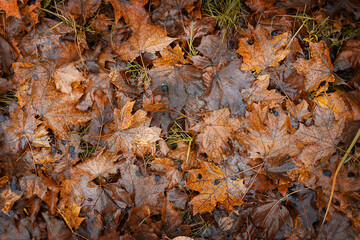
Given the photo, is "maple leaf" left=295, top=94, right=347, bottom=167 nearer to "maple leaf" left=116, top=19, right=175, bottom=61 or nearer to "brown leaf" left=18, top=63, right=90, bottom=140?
"maple leaf" left=116, top=19, right=175, bottom=61

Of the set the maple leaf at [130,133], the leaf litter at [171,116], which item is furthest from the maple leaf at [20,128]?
the maple leaf at [130,133]

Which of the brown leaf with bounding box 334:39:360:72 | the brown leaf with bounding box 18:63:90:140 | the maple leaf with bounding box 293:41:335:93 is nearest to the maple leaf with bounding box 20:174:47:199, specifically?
the brown leaf with bounding box 18:63:90:140

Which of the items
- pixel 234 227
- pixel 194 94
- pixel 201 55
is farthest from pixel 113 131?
pixel 234 227

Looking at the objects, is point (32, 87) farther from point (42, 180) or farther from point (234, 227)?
point (234, 227)

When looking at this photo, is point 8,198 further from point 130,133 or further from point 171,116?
point 171,116

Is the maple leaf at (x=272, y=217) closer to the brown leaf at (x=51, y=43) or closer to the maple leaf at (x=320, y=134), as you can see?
the maple leaf at (x=320, y=134)
